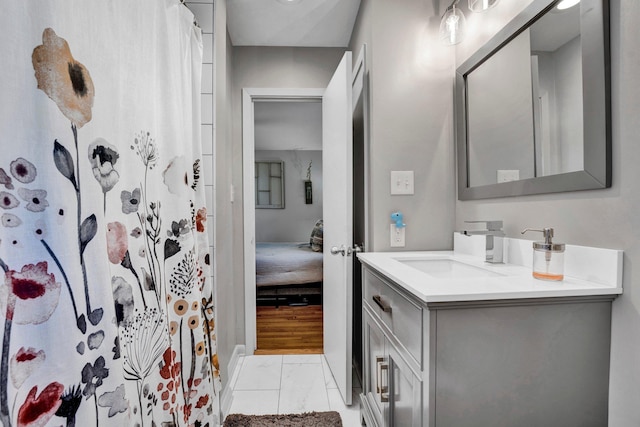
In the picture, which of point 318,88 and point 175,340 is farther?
point 318,88

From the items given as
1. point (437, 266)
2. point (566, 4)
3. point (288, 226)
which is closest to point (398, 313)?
point (437, 266)

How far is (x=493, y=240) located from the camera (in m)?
1.18

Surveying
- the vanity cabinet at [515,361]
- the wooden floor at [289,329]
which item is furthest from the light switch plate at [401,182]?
the wooden floor at [289,329]

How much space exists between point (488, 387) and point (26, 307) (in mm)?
1047

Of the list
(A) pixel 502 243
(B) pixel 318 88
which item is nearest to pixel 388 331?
(A) pixel 502 243

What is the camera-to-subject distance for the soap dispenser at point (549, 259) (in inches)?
33.8

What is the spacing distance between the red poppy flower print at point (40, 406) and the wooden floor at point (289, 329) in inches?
73.4

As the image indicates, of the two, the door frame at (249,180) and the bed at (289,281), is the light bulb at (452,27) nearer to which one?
the door frame at (249,180)

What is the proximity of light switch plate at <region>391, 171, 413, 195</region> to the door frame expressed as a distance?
115 cm

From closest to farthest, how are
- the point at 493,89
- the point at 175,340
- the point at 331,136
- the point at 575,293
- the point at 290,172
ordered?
the point at 575,293, the point at 175,340, the point at 493,89, the point at 331,136, the point at 290,172

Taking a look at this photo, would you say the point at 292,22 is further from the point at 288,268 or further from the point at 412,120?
the point at 288,268

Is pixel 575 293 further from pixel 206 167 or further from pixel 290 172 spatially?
pixel 290 172

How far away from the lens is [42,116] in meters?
0.58

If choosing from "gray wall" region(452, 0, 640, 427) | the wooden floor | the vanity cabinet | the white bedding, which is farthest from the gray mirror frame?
the white bedding
